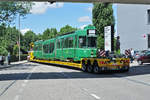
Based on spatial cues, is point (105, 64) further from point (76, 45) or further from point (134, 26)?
point (134, 26)

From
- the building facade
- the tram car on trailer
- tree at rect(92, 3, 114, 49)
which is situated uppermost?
tree at rect(92, 3, 114, 49)

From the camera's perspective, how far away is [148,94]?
8.88m

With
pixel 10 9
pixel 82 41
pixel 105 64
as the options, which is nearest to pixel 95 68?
pixel 105 64

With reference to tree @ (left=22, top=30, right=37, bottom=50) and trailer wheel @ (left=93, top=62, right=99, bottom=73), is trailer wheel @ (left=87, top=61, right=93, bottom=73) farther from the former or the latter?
tree @ (left=22, top=30, right=37, bottom=50)

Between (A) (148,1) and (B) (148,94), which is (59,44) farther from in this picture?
(B) (148,94)

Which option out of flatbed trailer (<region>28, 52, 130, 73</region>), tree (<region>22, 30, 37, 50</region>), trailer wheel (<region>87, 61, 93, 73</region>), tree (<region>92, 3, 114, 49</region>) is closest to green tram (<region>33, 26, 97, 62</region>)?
flatbed trailer (<region>28, 52, 130, 73</region>)

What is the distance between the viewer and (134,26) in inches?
1613

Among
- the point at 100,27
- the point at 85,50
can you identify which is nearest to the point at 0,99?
the point at 85,50

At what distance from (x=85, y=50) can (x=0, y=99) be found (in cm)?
1213

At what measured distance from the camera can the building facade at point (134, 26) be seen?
1520 inches

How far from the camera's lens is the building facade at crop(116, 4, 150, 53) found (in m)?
38.6

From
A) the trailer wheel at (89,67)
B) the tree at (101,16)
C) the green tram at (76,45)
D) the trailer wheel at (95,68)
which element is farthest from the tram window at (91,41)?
the tree at (101,16)

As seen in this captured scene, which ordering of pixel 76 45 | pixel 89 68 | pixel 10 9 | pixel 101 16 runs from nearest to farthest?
pixel 89 68, pixel 76 45, pixel 10 9, pixel 101 16

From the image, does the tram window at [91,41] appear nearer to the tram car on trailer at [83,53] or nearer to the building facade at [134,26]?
the tram car on trailer at [83,53]
